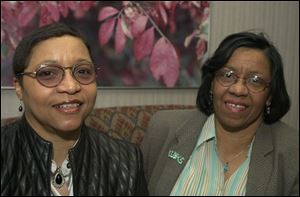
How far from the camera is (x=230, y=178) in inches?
80.3

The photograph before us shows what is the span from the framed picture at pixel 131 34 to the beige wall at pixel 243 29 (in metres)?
0.09

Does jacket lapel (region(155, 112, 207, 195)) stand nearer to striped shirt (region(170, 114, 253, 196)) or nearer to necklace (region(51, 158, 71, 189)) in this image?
striped shirt (region(170, 114, 253, 196))

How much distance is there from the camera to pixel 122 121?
2.67m

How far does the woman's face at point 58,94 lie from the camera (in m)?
1.26

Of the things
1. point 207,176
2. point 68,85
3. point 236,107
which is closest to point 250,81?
point 236,107

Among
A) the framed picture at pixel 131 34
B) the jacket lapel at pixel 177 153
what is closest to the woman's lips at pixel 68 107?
the jacket lapel at pixel 177 153

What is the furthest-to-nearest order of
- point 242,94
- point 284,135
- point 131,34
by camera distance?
point 131,34 < point 284,135 < point 242,94

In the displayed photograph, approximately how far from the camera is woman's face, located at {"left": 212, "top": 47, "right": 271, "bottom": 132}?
2.03 metres

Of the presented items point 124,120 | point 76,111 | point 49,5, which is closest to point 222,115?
point 124,120

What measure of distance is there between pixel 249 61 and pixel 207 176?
2.07 feet

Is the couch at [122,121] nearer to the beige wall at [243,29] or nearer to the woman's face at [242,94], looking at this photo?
the beige wall at [243,29]

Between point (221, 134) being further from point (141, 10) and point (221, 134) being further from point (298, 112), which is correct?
point (298, 112)

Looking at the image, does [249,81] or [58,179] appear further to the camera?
[249,81]

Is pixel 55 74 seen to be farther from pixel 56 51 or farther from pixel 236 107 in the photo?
pixel 236 107
